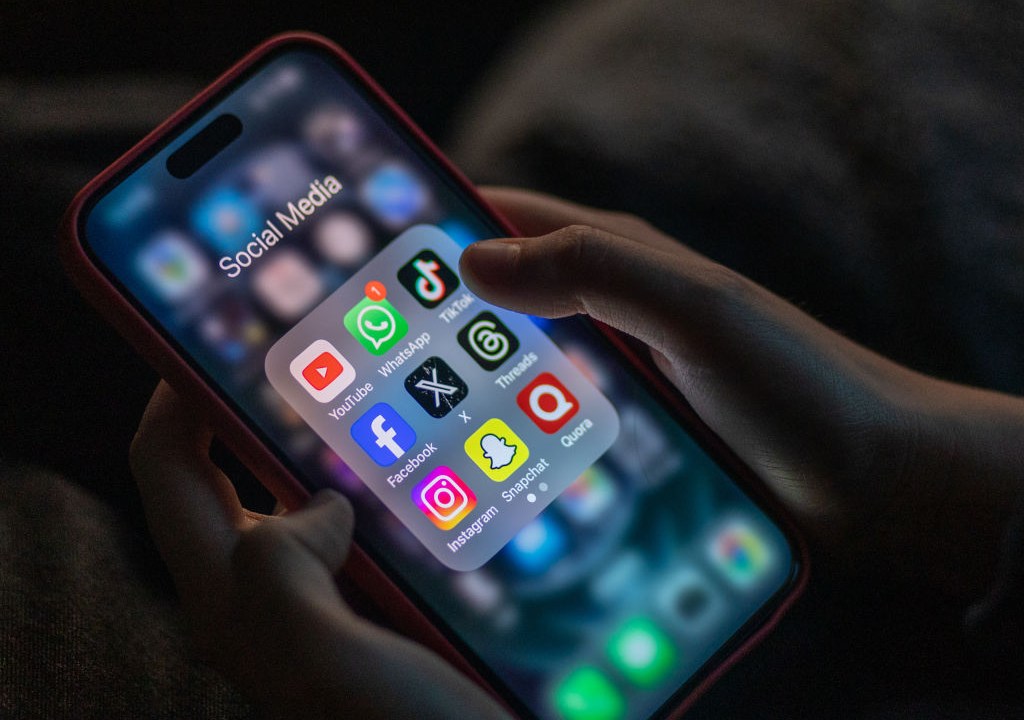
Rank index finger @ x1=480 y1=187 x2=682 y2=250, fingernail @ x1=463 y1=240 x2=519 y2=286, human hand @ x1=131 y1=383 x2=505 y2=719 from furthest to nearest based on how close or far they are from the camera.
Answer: index finger @ x1=480 y1=187 x2=682 y2=250, fingernail @ x1=463 y1=240 x2=519 y2=286, human hand @ x1=131 y1=383 x2=505 y2=719

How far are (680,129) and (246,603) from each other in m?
0.61

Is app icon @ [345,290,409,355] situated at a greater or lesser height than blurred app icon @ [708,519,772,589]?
greater

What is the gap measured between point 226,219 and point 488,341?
0.24 metres

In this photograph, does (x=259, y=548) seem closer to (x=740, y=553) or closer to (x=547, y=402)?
(x=547, y=402)

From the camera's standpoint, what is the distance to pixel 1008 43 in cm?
83

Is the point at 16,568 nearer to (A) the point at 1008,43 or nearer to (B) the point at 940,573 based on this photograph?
(B) the point at 940,573

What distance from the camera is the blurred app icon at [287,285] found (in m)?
0.69

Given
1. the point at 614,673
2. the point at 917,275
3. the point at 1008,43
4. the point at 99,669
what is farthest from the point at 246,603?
the point at 1008,43

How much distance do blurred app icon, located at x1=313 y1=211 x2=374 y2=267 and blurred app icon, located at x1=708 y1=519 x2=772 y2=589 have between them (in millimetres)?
393

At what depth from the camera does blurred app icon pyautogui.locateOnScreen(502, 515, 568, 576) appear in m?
0.70

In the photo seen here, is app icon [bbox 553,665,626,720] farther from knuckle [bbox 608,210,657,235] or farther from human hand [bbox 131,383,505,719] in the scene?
knuckle [bbox 608,210,657,235]

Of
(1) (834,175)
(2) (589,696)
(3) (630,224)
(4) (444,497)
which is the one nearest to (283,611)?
(4) (444,497)

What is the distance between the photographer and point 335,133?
2.38 ft

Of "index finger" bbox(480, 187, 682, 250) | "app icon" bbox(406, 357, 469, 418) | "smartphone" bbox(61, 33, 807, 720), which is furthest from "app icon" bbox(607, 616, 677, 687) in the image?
"index finger" bbox(480, 187, 682, 250)
